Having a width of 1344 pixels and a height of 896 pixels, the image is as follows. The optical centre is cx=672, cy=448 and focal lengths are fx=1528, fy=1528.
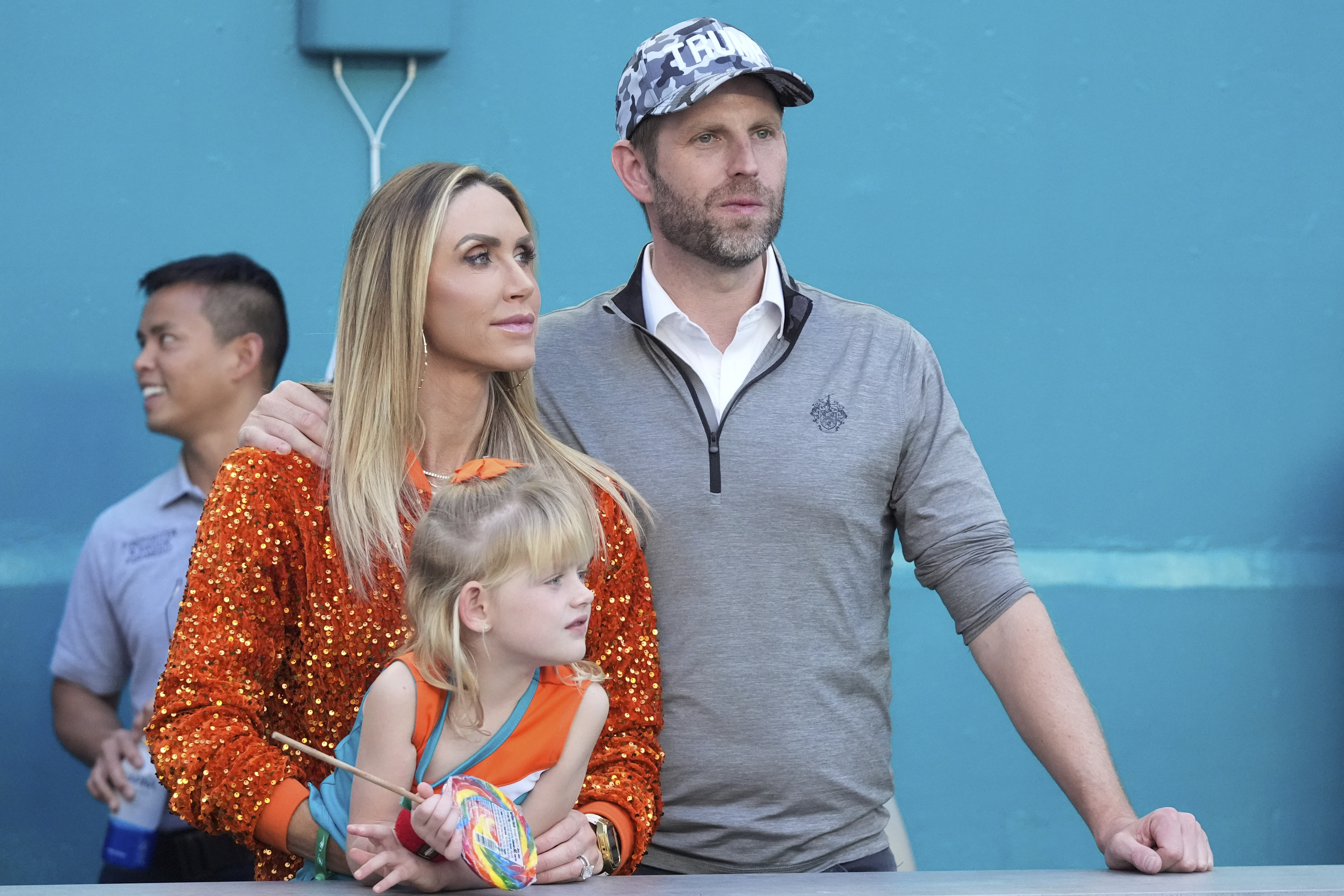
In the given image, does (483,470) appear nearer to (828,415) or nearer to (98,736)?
(828,415)

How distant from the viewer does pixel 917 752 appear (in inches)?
153

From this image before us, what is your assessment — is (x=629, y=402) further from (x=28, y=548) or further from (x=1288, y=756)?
(x=1288, y=756)

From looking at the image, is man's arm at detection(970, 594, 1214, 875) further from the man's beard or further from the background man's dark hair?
the background man's dark hair

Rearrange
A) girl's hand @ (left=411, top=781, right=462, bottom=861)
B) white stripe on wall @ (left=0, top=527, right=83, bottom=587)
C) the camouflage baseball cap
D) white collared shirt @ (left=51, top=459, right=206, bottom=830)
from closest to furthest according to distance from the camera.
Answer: girl's hand @ (left=411, top=781, right=462, bottom=861), the camouflage baseball cap, white collared shirt @ (left=51, top=459, right=206, bottom=830), white stripe on wall @ (left=0, top=527, right=83, bottom=587)

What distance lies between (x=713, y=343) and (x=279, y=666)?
0.82 m

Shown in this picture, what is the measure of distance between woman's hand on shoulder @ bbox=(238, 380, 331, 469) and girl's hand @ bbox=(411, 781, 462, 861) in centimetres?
62

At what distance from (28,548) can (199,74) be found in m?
1.16

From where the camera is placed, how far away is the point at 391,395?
2.01 meters

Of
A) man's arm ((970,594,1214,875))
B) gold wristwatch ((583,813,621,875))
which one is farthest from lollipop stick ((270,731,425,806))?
man's arm ((970,594,1214,875))

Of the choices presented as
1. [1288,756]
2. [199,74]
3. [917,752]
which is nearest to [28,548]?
[199,74]

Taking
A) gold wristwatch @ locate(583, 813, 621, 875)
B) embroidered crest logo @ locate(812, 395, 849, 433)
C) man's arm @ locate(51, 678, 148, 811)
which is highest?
embroidered crest logo @ locate(812, 395, 849, 433)

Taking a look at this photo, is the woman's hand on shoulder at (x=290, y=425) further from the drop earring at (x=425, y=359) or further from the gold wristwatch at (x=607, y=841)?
the gold wristwatch at (x=607, y=841)

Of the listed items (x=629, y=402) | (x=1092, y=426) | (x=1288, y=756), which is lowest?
(x=1288, y=756)

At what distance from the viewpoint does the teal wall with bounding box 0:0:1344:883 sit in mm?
3512
